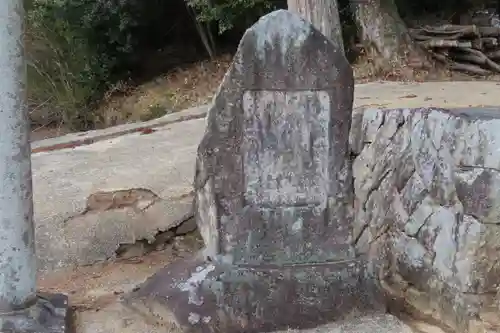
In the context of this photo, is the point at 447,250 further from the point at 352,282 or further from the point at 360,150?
the point at 360,150

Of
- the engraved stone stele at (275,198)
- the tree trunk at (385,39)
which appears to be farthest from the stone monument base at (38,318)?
the tree trunk at (385,39)

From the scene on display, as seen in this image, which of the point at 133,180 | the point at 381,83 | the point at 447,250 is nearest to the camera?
the point at 447,250

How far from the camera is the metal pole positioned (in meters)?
2.77

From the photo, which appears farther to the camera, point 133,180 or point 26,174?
point 133,180

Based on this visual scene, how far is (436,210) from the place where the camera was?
10.3 feet

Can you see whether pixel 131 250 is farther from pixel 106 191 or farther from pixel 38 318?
pixel 38 318

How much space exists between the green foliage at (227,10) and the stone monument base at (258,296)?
639 centimetres

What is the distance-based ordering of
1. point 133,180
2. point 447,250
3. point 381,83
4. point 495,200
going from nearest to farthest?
point 495,200, point 447,250, point 133,180, point 381,83

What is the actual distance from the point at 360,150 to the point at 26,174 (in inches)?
70.3

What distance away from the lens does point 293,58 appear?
3.14 m

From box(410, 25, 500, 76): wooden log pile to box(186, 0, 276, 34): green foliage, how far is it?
6.85ft

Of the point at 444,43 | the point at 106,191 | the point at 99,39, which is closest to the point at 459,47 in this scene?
the point at 444,43

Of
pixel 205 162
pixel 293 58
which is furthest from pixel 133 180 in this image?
pixel 293 58

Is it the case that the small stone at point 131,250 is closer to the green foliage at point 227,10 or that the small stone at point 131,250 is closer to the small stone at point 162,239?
the small stone at point 162,239
